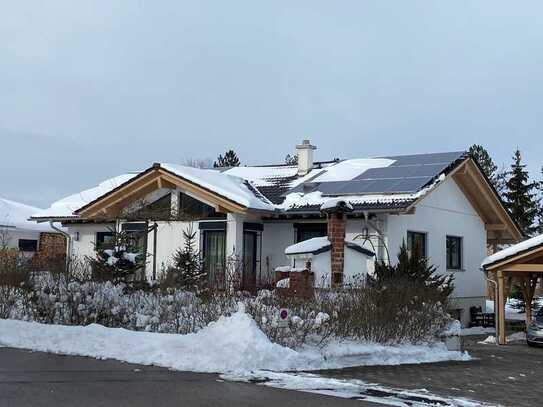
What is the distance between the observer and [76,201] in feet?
95.6

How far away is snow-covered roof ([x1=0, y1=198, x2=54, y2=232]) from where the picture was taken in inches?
1631

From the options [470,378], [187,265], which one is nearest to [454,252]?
[187,265]

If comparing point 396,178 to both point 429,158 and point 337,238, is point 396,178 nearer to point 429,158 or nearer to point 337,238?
point 429,158

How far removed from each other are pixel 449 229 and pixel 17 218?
27.8 meters

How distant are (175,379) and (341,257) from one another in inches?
322

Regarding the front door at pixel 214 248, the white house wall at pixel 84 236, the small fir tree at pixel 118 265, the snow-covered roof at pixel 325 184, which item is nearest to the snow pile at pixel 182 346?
the small fir tree at pixel 118 265

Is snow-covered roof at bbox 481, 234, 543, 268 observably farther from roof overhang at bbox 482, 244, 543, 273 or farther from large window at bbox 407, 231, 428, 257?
large window at bbox 407, 231, 428, 257

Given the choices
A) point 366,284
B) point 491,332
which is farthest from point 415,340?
point 491,332

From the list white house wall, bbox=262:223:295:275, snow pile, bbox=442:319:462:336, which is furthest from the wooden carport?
white house wall, bbox=262:223:295:275

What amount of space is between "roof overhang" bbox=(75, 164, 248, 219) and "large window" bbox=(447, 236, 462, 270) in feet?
29.2

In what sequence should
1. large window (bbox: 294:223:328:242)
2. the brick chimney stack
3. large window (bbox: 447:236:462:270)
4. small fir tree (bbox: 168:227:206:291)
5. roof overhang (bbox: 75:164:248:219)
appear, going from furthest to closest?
1. large window (bbox: 447:236:462:270)
2. large window (bbox: 294:223:328:242)
3. roof overhang (bbox: 75:164:248:219)
4. the brick chimney stack
5. small fir tree (bbox: 168:227:206:291)

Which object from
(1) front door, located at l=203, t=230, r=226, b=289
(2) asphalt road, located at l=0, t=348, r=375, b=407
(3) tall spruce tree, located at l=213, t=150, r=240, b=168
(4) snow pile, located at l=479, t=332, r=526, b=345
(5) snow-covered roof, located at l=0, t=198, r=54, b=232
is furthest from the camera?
(3) tall spruce tree, located at l=213, t=150, r=240, b=168

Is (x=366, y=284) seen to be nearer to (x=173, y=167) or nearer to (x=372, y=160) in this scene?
(x=173, y=167)

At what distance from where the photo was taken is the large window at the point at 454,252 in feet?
87.5
